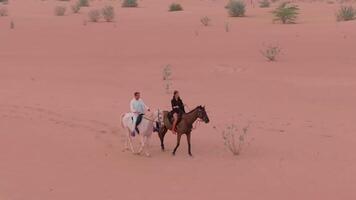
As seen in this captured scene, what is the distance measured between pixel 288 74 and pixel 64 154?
12.2 metres

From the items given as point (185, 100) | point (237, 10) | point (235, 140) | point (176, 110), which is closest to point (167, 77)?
point (185, 100)

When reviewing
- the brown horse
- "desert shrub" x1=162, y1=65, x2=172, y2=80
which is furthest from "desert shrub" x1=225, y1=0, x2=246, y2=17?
the brown horse

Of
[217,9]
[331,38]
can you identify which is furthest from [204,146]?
[217,9]

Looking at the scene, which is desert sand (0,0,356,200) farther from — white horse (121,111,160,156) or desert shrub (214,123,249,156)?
white horse (121,111,160,156)

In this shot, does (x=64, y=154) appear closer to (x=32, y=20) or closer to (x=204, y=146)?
(x=204, y=146)

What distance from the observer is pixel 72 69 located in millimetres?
24250

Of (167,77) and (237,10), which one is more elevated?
(237,10)

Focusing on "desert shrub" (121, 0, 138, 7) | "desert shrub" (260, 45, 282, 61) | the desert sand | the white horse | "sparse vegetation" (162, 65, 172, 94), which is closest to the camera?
the desert sand

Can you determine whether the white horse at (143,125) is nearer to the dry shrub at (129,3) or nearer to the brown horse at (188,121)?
the brown horse at (188,121)

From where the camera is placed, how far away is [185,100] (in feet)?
61.2

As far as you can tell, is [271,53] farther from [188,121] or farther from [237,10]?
[237,10]

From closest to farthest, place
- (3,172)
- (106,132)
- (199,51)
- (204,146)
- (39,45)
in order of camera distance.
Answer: (3,172), (204,146), (106,132), (199,51), (39,45)

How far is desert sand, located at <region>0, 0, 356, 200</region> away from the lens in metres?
11.0

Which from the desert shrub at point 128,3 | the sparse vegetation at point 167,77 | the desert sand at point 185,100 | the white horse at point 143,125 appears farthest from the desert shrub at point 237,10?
the white horse at point 143,125
